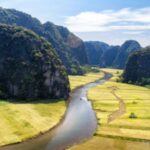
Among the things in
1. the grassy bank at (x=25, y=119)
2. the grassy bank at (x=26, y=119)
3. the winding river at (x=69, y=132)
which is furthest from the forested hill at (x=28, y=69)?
the winding river at (x=69, y=132)

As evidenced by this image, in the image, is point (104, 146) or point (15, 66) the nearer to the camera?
point (104, 146)

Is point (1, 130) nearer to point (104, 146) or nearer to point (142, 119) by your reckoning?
point (104, 146)

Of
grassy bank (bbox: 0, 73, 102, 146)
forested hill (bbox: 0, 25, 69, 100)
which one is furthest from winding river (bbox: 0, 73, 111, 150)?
forested hill (bbox: 0, 25, 69, 100)

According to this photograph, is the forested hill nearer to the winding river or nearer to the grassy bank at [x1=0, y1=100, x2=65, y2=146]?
the grassy bank at [x1=0, y1=100, x2=65, y2=146]

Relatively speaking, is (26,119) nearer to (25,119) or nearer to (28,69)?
(25,119)

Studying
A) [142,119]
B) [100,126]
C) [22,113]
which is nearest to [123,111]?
[142,119]

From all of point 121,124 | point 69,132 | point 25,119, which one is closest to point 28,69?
point 25,119

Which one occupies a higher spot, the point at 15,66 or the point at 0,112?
the point at 15,66
